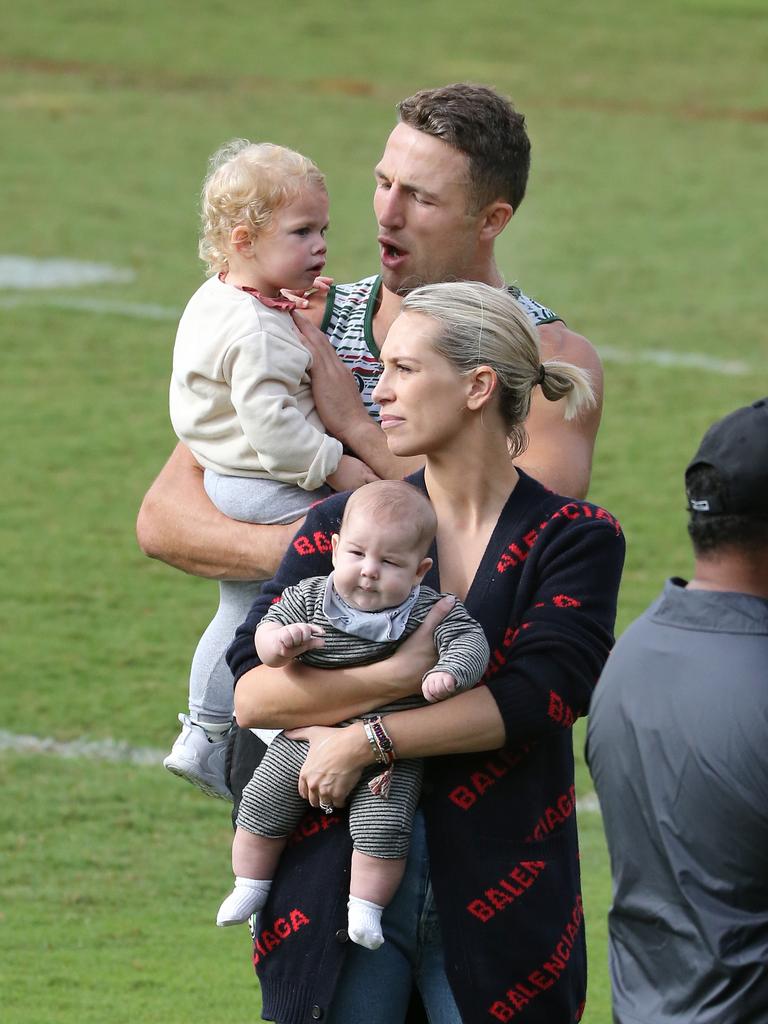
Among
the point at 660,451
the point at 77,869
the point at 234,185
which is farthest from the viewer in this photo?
the point at 660,451

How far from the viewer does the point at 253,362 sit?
3.36 m

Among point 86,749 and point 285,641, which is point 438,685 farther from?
point 86,749

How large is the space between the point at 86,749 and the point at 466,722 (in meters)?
3.89

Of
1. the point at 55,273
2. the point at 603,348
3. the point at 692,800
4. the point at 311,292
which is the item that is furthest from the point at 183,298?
the point at 692,800

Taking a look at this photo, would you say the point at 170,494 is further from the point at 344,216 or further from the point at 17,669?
the point at 344,216

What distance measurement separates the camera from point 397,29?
938 inches

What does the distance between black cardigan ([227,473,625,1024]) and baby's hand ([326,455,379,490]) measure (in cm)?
40

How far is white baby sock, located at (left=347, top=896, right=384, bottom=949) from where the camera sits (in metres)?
2.79

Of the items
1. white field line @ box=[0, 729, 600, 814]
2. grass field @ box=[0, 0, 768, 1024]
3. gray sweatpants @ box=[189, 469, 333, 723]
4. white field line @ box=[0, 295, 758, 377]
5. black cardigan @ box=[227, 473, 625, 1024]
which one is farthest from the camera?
white field line @ box=[0, 295, 758, 377]

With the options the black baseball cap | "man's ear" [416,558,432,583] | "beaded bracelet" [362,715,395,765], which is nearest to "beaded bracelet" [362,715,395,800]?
"beaded bracelet" [362,715,395,765]

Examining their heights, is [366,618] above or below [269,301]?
below

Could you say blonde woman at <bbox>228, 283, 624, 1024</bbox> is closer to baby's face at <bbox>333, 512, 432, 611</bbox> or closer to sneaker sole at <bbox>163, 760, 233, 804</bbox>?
baby's face at <bbox>333, 512, 432, 611</bbox>

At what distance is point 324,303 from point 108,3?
71.9ft

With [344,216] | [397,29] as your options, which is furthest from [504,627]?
[397,29]
